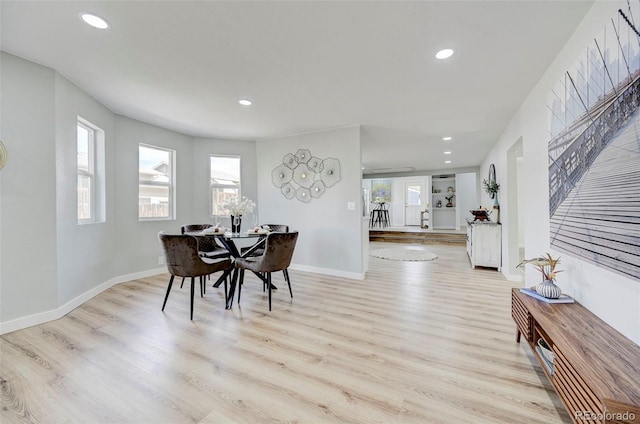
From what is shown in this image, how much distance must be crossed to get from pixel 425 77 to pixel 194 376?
10.5 ft

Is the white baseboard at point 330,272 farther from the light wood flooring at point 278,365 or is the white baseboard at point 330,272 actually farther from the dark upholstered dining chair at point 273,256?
the dark upholstered dining chair at point 273,256

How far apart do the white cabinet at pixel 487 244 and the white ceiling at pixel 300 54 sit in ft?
6.22

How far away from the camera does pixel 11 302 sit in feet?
7.72

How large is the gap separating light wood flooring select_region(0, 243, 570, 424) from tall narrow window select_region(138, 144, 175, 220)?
1.61 metres

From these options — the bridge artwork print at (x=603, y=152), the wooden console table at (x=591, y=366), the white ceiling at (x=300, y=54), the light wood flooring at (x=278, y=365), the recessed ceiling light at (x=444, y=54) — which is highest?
the white ceiling at (x=300, y=54)

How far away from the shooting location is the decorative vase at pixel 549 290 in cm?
180

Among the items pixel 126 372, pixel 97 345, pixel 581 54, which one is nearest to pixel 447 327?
pixel 581 54

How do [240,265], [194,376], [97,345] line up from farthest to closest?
[240,265]
[97,345]
[194,376]

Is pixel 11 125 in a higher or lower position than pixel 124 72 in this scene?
lower

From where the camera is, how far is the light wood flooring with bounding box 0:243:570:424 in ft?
4.79

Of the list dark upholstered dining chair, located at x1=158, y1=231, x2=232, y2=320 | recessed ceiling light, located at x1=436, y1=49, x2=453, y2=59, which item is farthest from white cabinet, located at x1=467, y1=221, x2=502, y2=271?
dark upholstered dining chair, located at x1=158, y1=231, x2=232, y2=320

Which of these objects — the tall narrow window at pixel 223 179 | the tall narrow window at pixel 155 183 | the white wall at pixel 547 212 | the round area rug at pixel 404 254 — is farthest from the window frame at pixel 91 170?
the round area rug at pixel 404 254

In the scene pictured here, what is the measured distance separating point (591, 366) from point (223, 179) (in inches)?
205

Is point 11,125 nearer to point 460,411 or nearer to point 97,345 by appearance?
point 97,345
